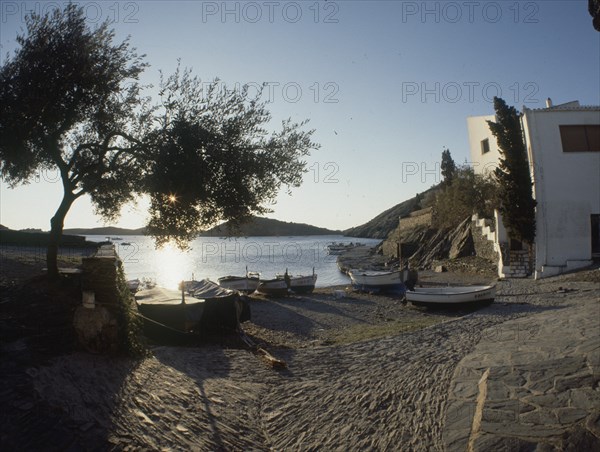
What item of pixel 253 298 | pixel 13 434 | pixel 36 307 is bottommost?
pixel 253 298

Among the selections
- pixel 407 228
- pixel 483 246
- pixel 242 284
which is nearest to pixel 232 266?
pixel 407 228

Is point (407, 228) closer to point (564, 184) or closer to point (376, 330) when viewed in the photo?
point (564, 184)

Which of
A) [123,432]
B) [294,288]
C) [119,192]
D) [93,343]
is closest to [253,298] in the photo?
[294,288]

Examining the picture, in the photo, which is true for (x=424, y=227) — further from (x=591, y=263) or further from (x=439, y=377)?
(x=439, y=377)

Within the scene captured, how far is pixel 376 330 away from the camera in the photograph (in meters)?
16.8

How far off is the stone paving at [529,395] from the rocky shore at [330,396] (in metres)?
0.03

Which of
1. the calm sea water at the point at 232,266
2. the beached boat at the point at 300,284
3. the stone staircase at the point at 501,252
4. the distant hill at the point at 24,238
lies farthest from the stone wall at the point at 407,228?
the distant hill at the point at 24,238

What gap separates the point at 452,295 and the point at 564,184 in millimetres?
12600

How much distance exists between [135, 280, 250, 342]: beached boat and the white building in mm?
20678

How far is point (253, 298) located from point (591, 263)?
2394cm

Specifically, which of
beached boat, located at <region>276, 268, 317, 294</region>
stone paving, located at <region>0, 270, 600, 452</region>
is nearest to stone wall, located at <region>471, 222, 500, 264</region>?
beached boat, located at <region>276, 268, 317, 294</region>

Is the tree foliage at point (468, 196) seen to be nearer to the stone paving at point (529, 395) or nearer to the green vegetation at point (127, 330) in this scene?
the stone paving at point (529, 395)

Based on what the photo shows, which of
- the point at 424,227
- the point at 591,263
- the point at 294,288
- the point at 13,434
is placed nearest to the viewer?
the point at 13,434

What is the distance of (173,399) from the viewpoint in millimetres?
7629
